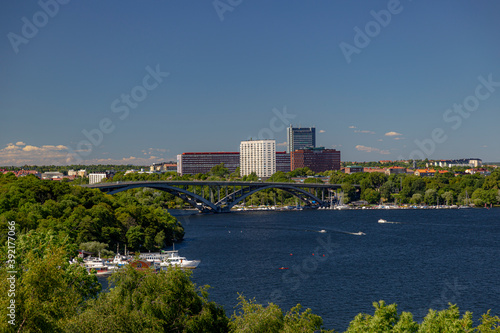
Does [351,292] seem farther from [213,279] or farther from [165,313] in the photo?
[165,313]

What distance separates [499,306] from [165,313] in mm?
20549

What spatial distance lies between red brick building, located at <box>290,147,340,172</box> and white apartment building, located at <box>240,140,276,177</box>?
Result: 27.2ft

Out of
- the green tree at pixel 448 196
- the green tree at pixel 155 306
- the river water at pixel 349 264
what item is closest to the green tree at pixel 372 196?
the green tree at pixel 448 196

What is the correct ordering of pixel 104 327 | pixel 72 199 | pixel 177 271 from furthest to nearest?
pixel 72 199 → pixel 177 271 → pixel 104 327

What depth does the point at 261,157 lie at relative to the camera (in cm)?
19188

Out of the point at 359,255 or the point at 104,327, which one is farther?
the point at 359,255

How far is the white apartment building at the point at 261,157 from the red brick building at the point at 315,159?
828 cm

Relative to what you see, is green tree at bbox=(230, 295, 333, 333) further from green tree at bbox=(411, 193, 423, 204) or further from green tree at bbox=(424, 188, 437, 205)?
green tree at bbox=(411, 193, 423, 204)

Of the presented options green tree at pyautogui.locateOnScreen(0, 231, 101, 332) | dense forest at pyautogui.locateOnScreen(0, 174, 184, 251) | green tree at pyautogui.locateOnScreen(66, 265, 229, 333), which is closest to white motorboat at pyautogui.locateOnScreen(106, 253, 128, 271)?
dense forest at pyautogui.locateOnScreen(0, 174, 184, 251)

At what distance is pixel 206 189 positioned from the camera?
394ft

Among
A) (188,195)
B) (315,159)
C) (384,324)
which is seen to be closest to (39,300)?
(384,324)

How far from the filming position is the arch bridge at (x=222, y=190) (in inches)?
3253

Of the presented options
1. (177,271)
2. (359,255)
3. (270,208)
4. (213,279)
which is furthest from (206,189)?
(177,271)

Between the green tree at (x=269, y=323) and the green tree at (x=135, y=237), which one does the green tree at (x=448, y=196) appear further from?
the green tree at (x=269, y=323)
